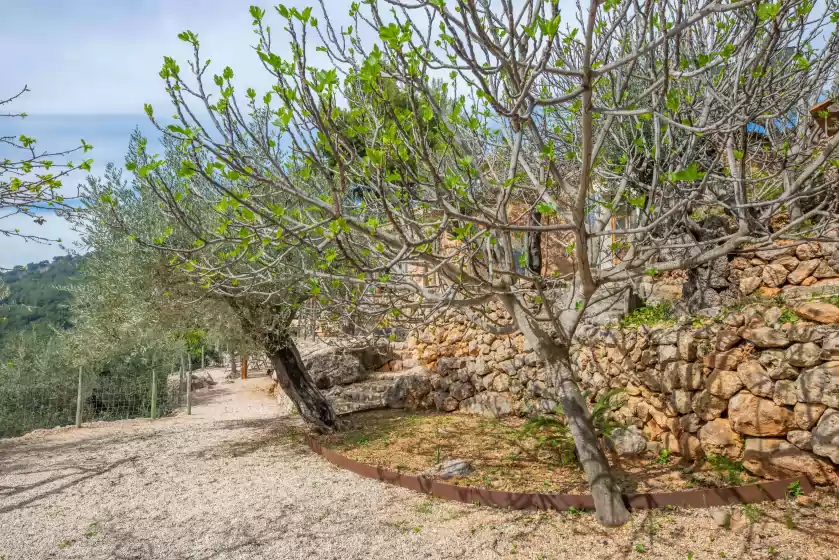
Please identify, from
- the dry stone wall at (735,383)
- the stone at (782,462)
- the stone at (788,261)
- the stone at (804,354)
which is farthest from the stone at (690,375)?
the stone at (788,261)

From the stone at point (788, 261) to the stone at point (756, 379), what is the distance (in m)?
2.99

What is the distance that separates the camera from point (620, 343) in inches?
314

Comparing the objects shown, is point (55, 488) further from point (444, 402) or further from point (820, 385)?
point (820, 385)

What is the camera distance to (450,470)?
6.76m

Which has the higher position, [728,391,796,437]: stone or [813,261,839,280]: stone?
[813,261,839,280]: stone

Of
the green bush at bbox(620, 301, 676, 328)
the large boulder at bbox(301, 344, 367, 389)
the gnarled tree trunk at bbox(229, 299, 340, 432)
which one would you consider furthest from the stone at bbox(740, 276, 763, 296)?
the large boulder at bbox(301, 344, 367, 389)

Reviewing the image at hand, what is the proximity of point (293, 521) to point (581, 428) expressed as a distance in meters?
3.27

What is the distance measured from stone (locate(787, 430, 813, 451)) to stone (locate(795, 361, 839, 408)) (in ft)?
1.14

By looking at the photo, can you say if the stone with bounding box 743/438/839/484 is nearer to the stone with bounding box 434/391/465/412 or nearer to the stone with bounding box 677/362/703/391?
the stone with bounding box 677/362/703/391

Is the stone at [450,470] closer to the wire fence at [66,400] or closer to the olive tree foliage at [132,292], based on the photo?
the olive tree foliage at [132,292]

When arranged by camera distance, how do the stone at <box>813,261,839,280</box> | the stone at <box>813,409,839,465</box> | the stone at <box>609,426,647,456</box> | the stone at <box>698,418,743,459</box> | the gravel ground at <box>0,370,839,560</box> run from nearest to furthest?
the gravel ground at <box>0,370,839,560</box> → the stone at <box>813,409,839,465</box> → the stone at <box>698,418,743,459</box> → the stone at <box>609,426,647,456</box> → the stone at <box>813,261,839,280</box>

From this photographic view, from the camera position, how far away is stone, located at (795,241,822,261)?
761 centimetres

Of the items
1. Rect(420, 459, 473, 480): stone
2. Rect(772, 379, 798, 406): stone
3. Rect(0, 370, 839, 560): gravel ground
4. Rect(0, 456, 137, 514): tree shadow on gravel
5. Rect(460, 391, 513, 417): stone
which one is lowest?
Rect(0, 370, 839, 560): gravel ground

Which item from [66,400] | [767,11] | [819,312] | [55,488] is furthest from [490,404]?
[66,400]
